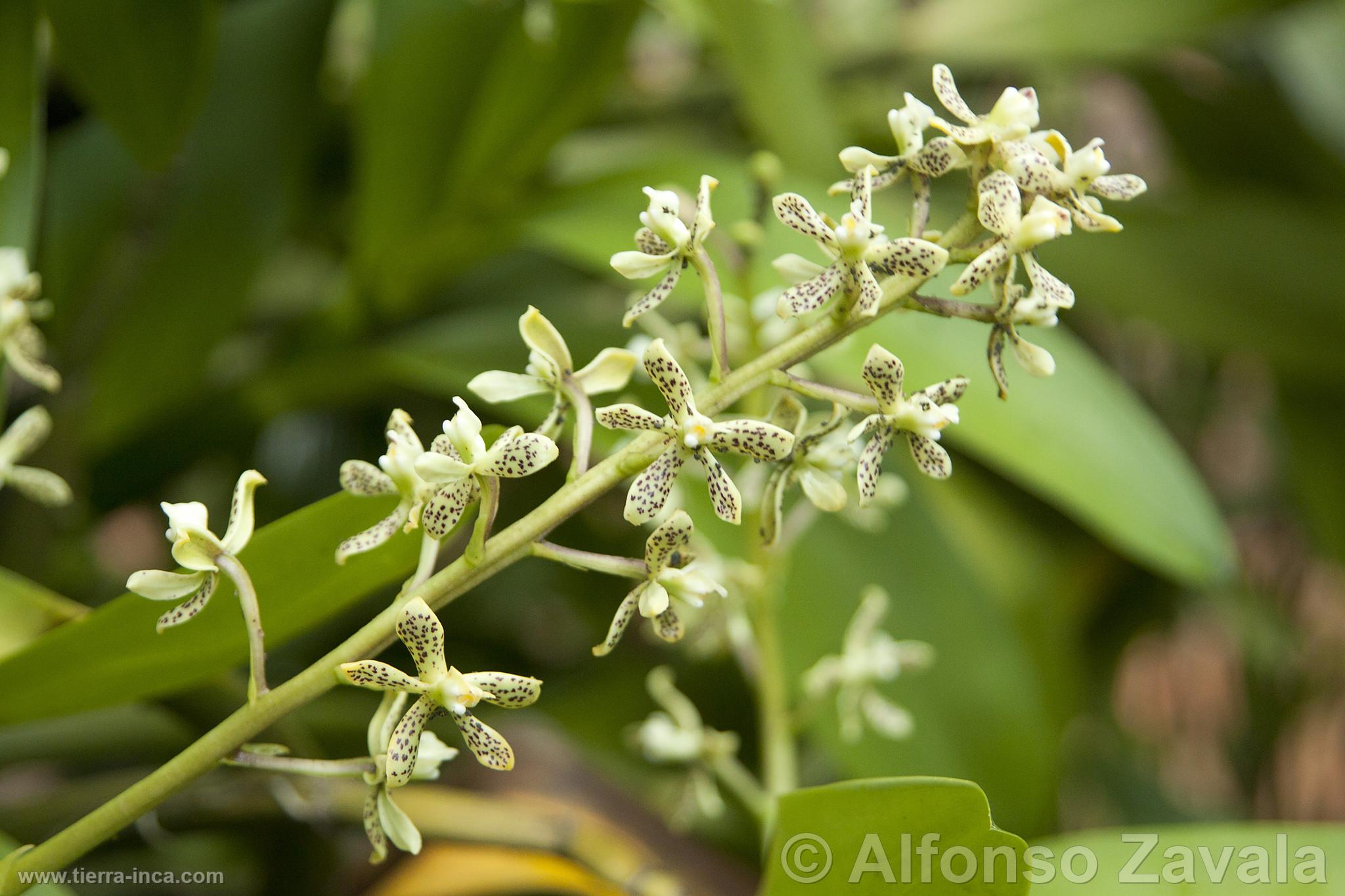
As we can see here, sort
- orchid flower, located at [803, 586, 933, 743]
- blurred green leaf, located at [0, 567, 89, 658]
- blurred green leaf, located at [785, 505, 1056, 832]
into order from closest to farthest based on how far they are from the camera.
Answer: blurred green leaf, located at [0, 567, 89, 658] < orchid flower, located at [803, 586, 933, 743] < blurred green leaf, located at [785, 505, 1056, 832]

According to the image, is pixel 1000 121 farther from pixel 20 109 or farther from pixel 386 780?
pixel 20 109

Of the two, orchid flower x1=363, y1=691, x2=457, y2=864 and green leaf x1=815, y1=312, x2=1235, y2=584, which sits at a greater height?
green leaf x1=815, y1=312, x2=1235, y2=584

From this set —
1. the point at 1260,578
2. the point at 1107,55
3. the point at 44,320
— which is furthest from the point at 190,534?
the point at 1260,578

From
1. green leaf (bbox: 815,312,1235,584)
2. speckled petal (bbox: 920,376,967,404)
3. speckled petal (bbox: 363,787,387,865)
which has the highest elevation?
green leaf (bbox: 815,312,1235,584)

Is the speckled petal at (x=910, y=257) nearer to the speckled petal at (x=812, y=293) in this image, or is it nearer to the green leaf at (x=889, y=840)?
the speckled petal at (x=812, y=293)

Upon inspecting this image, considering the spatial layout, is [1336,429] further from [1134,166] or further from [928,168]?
[928,168]

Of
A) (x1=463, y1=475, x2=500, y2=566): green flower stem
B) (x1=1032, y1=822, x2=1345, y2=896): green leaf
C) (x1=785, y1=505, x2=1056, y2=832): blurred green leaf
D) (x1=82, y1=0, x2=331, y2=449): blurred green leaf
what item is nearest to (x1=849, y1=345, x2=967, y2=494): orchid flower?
(x1=463, y1=475, x2=500, y2=566): green flower stem

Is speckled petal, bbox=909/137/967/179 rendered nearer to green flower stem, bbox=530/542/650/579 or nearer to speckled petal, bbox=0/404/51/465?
green flower stem, bbox=530/542/650/579

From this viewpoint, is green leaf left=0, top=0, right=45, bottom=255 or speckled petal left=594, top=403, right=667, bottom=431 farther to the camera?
green leaf left=0, top=0, right=45, bottom=255
